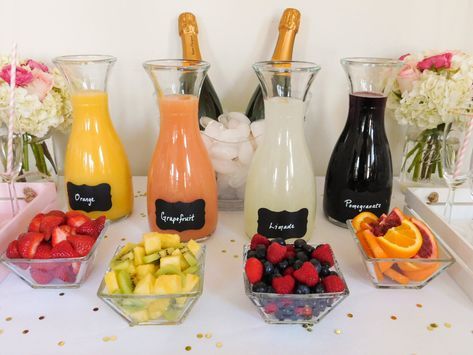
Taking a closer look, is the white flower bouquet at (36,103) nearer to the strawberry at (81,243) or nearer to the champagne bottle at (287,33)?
the strawberry at (81,243)

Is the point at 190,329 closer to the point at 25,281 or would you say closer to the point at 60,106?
the point at 25,281

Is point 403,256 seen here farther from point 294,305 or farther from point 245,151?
point 245,151

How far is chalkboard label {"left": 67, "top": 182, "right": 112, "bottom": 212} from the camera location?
0.77m

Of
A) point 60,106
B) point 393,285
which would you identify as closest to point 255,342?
point 393,285

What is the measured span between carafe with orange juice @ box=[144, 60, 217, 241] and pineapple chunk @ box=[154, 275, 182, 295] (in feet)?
0.59

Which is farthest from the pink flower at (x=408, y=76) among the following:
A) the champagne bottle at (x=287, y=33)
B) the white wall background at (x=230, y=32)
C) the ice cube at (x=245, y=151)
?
the ice cube at (x=245, y=151)

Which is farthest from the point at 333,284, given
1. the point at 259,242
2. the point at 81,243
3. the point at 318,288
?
the point at 81,243

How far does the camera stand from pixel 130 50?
3.04 ft

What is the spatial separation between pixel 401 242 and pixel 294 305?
0.19 metres

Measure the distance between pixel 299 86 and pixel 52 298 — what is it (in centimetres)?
45

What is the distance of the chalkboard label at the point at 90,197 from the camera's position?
30.4 inches

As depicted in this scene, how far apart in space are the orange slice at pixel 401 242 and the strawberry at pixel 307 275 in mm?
129

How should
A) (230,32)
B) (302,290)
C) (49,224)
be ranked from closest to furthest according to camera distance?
(302,290) → (49,224) → (230,32)

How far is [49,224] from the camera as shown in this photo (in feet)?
2.10
